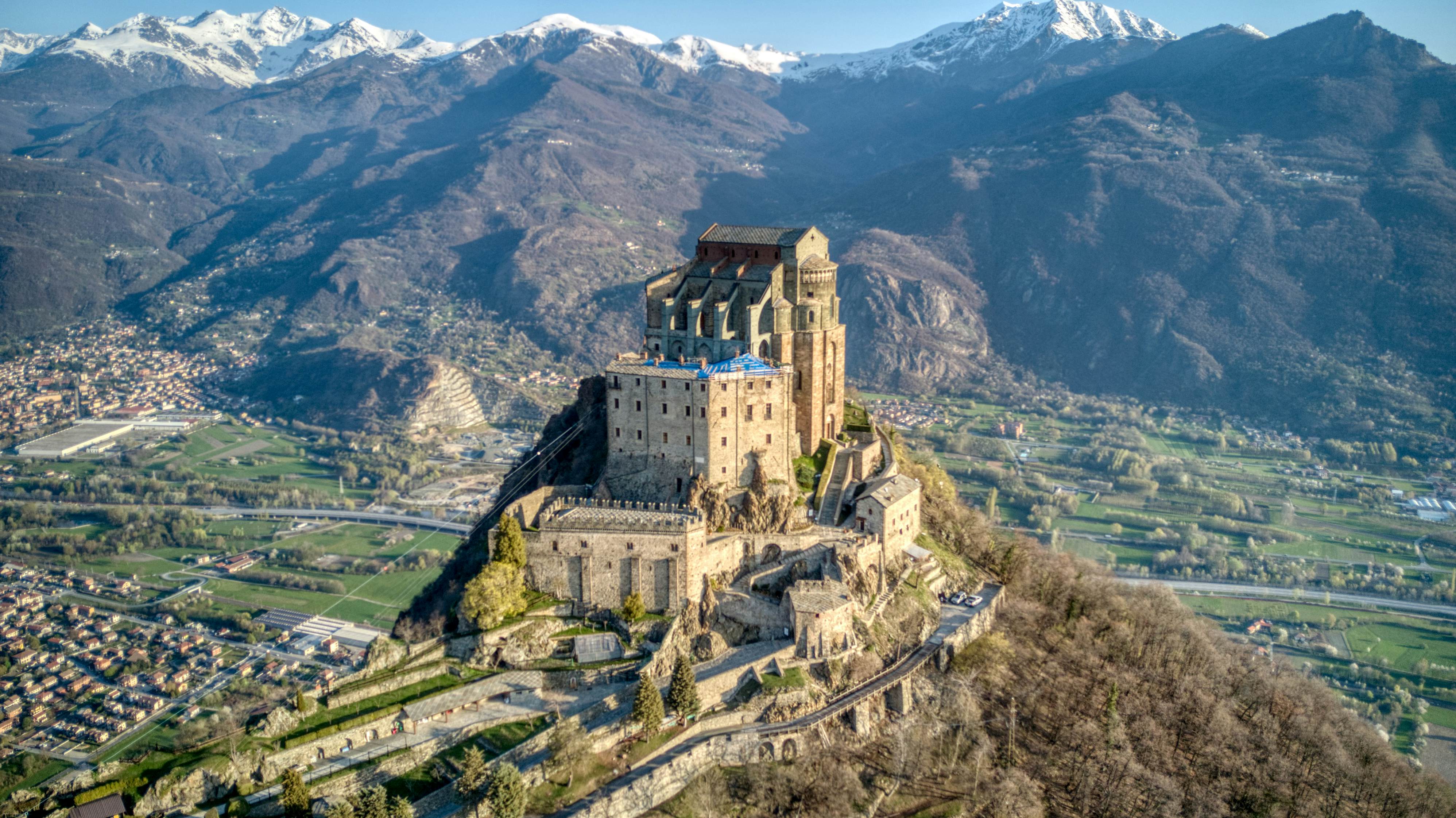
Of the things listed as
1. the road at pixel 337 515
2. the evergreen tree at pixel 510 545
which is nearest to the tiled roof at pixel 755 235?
the evergreen tree at pixel 510 545

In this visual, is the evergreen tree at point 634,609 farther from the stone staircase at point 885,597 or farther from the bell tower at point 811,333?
the bell tower at point 811,333

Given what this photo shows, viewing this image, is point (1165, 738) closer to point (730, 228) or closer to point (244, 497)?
point (730, 228)

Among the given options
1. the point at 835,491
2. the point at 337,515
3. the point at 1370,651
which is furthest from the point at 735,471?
the point at 337,515

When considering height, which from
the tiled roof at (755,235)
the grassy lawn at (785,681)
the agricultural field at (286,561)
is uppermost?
the tiled roof at (755,235)

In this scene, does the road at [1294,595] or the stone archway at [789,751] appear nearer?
the stone archway at [789,751]

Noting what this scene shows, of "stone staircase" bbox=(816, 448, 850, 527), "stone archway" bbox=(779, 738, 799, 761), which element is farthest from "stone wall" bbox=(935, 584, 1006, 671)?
"stone archway" bbox=(779, 738, 799, 761)

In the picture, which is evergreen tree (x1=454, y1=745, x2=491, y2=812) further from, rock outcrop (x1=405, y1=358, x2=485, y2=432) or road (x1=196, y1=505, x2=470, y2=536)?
rock outcrop (x1=405, y1=358, x2=485, y2=432)

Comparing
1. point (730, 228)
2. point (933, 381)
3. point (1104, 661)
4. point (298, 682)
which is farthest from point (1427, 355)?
point (298, 682)
